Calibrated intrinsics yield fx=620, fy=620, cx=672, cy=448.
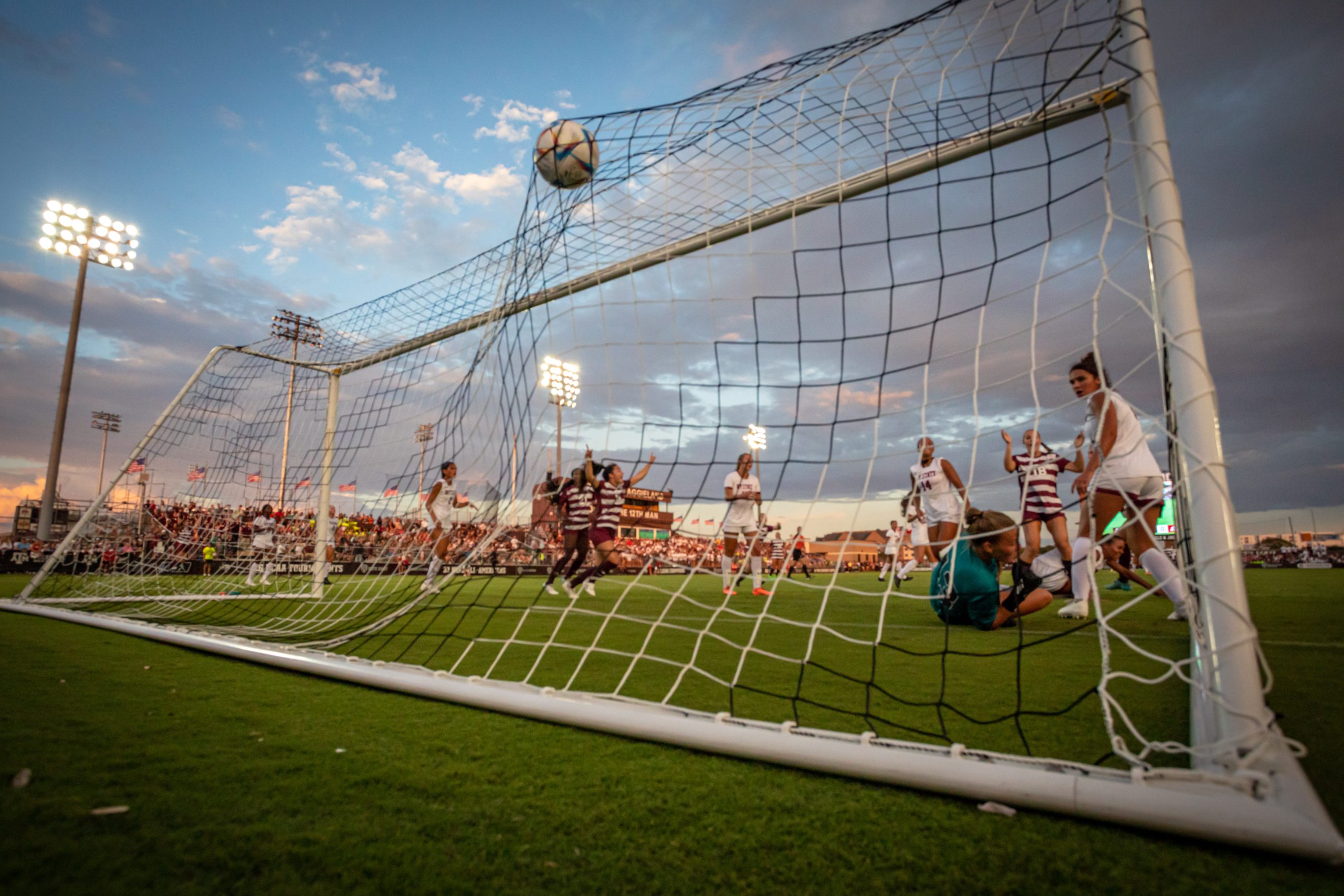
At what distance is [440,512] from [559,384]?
5357 millimetres

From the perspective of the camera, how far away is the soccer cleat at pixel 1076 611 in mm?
4629

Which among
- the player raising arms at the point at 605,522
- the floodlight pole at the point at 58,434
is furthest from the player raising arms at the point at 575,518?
the floodlight pole at the point at 58,434

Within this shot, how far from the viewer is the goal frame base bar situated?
1121mm

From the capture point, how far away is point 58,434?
1186cm

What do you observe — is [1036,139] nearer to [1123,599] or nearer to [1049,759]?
[1049,759]

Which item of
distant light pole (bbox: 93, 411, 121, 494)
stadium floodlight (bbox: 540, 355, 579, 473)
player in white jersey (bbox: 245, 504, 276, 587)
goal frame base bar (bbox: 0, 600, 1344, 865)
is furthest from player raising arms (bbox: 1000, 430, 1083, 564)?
distant light pole (bbox: 93, 411, 121, 494)

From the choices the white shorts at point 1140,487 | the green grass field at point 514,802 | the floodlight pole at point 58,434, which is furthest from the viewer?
the floodlight pole at point 58,434

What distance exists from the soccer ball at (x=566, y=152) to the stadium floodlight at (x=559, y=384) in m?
1.18

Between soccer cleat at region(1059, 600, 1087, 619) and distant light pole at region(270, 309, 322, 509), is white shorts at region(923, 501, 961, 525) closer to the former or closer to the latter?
soccer cleat at region(1059, 600, 1087, 619)

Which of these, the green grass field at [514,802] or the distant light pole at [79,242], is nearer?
the green grass field at [514,802]

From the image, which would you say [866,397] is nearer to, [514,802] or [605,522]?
[514,802]

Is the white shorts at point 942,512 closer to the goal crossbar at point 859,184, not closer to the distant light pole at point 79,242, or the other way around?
the goal crossbar at point 859,184

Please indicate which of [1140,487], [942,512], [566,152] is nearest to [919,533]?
[942,512]

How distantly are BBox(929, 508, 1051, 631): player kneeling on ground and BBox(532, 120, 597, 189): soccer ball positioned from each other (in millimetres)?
3325
